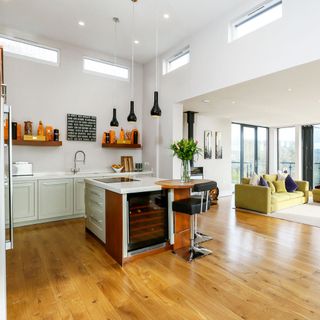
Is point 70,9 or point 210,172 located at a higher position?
point 70,9

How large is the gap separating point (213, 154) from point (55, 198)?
16.6 ft

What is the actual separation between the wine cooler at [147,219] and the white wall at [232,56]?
223cm

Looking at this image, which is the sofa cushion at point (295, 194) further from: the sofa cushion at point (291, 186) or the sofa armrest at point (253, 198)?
the sofa armrest at point (253, 198)

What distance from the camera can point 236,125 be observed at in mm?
8891

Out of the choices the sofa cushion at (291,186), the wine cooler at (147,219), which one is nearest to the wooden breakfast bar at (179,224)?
the wine cooler at (147,219)

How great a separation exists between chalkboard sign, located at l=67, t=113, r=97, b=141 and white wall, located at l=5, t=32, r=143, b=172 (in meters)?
0.11

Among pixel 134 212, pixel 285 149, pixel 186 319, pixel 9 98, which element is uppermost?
pixel 9 98

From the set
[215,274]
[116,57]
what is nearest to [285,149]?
[116,57]

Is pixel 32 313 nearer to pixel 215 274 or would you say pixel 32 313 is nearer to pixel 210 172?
pixel 215 274

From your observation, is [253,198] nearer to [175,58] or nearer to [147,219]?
[147,219]

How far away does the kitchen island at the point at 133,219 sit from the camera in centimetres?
284

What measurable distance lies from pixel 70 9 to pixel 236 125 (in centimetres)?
686

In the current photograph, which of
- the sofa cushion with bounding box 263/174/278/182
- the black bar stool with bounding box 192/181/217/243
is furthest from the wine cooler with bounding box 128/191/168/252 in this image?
the sofa cushion with bounding box 263/174/278/182

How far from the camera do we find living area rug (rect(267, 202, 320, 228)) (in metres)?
4.67
